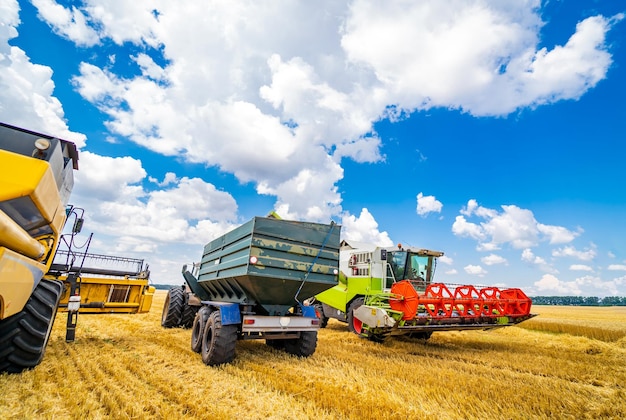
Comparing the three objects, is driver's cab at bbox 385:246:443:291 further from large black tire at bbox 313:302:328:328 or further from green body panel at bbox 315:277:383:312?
large black tire at bbox 313:302:328:328

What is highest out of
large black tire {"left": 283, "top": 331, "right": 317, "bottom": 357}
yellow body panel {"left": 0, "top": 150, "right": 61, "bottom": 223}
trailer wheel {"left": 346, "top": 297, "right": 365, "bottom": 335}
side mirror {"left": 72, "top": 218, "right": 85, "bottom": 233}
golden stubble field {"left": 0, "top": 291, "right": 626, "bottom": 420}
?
side mirror {"left": 72, "top": 218, "right": 85, "bottom": 233}

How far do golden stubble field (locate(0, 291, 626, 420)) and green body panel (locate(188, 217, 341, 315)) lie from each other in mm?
1106

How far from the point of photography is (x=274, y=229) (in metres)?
5.41

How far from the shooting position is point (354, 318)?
29.5 feet

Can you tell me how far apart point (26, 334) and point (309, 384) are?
11.4ft

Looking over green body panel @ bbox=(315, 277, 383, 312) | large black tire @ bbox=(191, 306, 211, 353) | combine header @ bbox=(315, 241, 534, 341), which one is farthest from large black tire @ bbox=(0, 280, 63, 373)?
green body panel @ bbox=(315, 277, 383, 312)

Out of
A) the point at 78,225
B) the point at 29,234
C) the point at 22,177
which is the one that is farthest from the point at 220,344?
the point at 22,177

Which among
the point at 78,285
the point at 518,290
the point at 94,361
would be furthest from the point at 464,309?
the point at 78,285

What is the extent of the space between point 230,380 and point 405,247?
651cm

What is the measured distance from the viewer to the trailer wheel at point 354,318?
8773 mm

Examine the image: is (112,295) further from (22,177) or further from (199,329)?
(22,177)

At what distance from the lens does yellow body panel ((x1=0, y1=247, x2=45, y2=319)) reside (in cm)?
236

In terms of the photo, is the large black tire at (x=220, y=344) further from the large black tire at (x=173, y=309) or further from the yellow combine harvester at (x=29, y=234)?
the large black tire at (x=173, y=309)

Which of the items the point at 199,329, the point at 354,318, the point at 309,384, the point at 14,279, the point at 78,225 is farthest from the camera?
the point at 354,318
